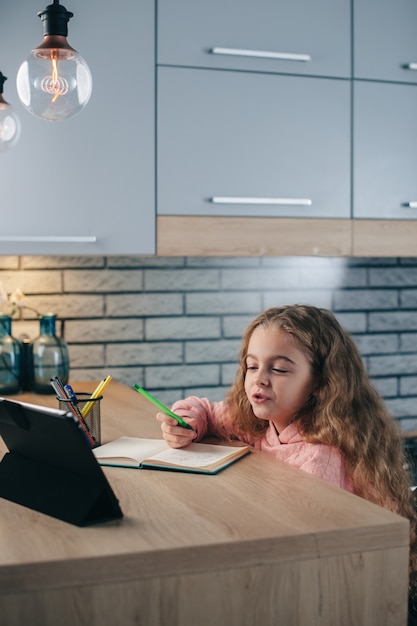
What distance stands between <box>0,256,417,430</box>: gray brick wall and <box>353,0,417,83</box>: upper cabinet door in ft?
2.46

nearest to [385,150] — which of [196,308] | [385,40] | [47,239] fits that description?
[385,40]

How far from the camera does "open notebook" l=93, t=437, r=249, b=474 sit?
150 centimetres

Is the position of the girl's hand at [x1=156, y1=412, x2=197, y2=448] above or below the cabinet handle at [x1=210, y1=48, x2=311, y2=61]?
below

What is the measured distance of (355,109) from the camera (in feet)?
8.29

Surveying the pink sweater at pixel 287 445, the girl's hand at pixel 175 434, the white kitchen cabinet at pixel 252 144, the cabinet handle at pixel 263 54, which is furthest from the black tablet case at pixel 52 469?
the cabinet handle at pixel 263 54

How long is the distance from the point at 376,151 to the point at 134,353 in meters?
1.10

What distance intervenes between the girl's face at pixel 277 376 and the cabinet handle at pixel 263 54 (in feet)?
3.46

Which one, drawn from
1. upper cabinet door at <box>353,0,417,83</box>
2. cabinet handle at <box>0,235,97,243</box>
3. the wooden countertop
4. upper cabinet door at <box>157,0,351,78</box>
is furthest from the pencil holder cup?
upper cabinet door at <box>353,0,417,83</box>

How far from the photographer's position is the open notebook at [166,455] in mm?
1499

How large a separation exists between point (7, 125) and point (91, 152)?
1.43ft

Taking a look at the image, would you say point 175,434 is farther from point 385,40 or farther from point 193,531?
point 385,40

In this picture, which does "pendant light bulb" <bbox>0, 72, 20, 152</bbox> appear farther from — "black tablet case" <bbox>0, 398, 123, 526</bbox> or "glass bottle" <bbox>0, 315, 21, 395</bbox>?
"black tablet case" <bbox>0, 398, 123, 526</bbox>

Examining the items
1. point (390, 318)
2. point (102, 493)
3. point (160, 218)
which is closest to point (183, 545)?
point (102, 493)

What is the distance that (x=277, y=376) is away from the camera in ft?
5.51
